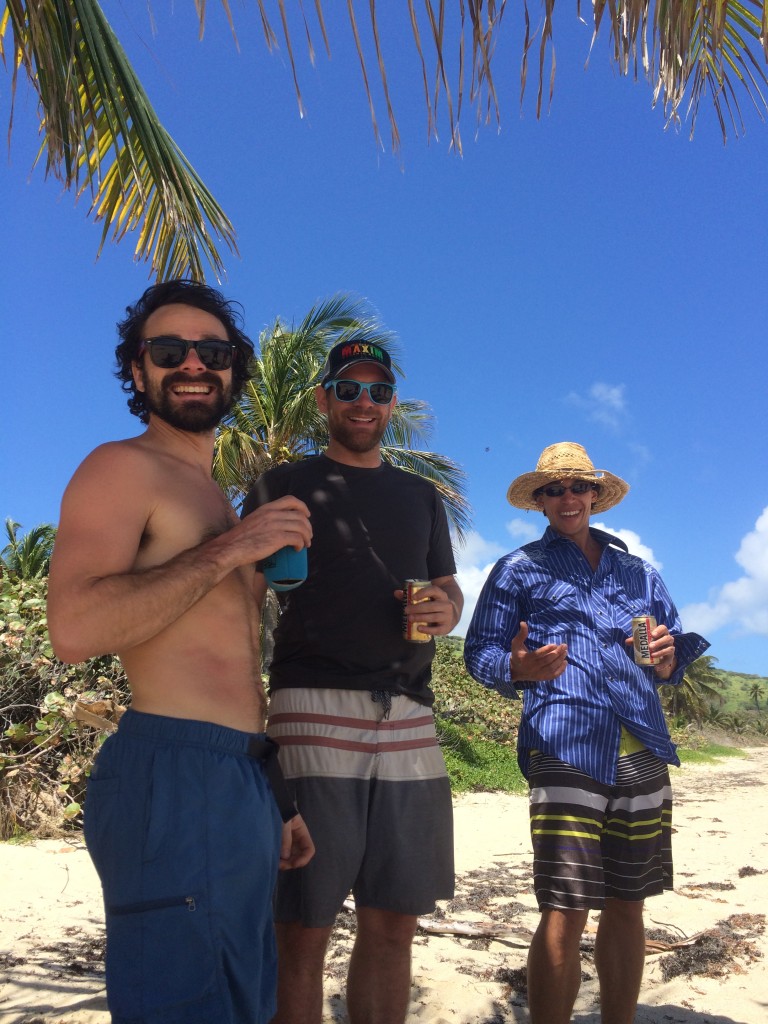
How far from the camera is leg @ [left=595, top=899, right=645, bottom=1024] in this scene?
2.75m

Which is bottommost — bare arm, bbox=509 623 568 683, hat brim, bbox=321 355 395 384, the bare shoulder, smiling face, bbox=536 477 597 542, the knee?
the knee

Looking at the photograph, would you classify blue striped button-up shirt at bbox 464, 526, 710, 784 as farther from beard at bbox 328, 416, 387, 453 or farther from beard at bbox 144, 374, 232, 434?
beard at bbox 144, 374, 232, 434

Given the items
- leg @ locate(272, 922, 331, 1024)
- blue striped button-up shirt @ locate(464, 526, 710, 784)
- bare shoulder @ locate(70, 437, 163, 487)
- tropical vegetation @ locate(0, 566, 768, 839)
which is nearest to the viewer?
bare shoulder @ locate(70, 437, 163, 487)

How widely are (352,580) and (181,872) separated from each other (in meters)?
1.09

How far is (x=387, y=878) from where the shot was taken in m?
2.32

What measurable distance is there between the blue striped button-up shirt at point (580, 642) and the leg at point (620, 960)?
50 cm

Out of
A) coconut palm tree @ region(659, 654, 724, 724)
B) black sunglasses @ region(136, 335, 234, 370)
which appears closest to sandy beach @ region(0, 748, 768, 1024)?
black sunglasses @ region(136, 335, 234, 370)

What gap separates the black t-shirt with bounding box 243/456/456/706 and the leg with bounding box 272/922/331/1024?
686 millimetres

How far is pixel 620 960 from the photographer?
2777 mm

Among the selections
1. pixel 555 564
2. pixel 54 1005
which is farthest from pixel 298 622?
pixel 54 1005

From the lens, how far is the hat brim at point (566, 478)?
324 centimetres

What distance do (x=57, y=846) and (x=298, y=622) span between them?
444 centimetres

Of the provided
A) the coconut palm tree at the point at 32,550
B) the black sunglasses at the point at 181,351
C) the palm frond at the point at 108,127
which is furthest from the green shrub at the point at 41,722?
the coconut palm tree at the point at 32,550

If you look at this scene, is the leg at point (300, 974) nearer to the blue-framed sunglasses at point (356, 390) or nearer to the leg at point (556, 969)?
the leg at point (556, 969)
